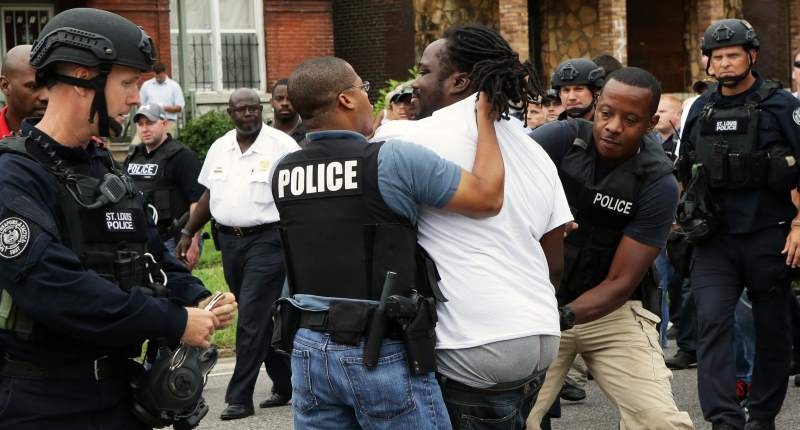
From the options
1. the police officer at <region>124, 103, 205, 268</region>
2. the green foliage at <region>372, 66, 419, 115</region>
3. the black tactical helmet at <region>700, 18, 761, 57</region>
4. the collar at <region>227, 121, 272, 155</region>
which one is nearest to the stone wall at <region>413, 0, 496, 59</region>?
the green foliage at <region>372, 66, 419, 115</region>

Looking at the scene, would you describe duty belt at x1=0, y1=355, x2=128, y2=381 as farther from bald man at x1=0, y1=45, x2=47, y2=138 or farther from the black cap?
bald man at x1=0, y1=45, x2=47, y2=138

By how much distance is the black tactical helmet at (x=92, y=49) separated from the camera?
3.78m

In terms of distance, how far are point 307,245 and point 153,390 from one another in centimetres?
64

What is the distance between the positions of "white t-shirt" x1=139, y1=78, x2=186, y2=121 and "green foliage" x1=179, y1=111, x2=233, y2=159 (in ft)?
1.30

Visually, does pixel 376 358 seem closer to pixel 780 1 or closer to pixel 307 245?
pixel 307 245

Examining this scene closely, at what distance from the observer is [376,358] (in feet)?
12.9

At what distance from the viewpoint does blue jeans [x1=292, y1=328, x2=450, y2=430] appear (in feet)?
12.9

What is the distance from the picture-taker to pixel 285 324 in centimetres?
412

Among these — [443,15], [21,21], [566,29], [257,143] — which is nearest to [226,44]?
[21,21]

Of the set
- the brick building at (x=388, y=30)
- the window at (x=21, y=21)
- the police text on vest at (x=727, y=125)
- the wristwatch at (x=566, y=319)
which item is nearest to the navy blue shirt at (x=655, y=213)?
the wristwatch at (x=566, y=319)

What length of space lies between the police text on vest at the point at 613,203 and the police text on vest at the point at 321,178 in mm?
1899

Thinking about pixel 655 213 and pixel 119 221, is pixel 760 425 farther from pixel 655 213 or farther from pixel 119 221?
pixel 119 221

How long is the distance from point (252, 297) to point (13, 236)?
16.1 feet

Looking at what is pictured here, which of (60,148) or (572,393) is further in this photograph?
(572,393)
